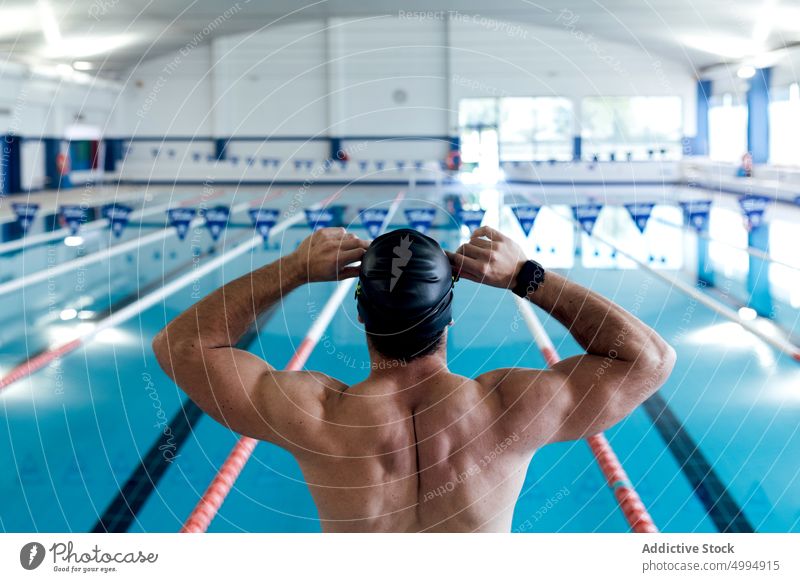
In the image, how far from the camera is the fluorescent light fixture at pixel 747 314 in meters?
6.07

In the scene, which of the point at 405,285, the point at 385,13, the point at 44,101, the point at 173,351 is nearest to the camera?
the point at 405,285

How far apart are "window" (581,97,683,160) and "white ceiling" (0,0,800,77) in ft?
8.28

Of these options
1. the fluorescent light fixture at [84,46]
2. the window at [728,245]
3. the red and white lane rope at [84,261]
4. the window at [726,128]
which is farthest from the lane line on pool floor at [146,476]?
the window at [726,128]

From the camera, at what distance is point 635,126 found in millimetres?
24719

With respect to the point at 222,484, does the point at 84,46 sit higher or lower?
higher

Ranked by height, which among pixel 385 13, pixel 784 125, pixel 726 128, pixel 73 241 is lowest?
pixel 73 241

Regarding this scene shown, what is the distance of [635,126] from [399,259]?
2462cm

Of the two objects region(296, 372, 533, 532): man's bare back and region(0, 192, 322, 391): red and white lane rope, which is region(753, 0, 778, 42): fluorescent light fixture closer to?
region(0, 192, 322, 391): red and white lane rope

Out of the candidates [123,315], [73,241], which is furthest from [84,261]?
[123,315]

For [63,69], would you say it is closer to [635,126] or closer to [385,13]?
[385,13]

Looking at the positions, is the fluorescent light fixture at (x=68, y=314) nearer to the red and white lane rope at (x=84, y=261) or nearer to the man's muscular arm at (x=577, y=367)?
the red and white lane rope at (x=84, y=261)

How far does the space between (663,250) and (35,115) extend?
46.6 ft

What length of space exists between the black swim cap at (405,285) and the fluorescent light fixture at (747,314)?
5169 mm

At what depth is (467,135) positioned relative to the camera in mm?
24234
